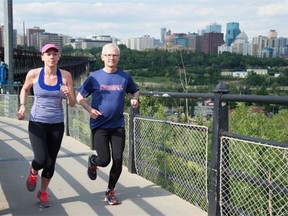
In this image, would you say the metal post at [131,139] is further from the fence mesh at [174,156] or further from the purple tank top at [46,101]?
the purple tank top at [46,101]

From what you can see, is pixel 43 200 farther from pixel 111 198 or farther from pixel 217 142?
pixel 217 142

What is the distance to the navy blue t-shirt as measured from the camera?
4.18m

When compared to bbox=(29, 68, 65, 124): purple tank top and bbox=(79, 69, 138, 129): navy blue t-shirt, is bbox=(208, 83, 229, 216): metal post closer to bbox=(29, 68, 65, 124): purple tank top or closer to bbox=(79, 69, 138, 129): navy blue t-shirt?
bbox=(79, 69, 138, 129): navy blue t-shirt

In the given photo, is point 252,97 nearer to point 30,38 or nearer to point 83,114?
point 83,114

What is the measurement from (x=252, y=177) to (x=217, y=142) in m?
0.52

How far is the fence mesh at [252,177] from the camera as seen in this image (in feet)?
11.0

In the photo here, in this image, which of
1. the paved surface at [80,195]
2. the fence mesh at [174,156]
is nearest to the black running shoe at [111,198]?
the paved surface at [80,195]

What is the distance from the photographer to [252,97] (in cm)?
348

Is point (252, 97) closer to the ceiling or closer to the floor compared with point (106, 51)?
closer to the floor

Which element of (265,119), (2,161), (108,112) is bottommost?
(2,161)

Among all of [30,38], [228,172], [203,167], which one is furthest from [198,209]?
[30,38]

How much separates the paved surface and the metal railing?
21cm

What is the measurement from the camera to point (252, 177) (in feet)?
11.6

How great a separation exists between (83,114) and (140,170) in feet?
9.69
